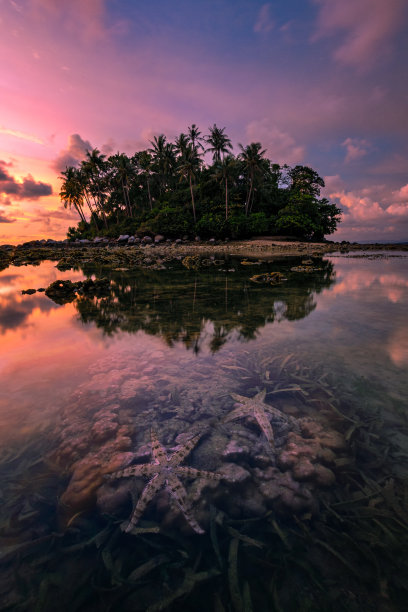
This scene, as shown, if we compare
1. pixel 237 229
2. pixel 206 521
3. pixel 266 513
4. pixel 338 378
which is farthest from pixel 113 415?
pixel 237 229

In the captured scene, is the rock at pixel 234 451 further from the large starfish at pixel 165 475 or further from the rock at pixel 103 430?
the rock at pixel 103 430

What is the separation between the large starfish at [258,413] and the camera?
298 cm

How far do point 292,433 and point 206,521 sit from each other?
133 centimetres

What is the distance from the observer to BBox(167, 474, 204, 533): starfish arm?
78.3 inches

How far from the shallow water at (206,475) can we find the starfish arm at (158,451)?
0.02 metres

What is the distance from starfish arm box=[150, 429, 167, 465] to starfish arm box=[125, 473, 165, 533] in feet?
0.56

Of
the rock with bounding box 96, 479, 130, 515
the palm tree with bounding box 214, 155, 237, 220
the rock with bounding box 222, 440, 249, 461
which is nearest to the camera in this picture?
the rock with bounding box 96, 479, 130, 515

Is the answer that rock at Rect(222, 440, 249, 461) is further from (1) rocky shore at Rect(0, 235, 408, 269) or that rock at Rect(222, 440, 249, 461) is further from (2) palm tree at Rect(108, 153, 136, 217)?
(2) palm tree at Rect(108, 153, 136, 217)

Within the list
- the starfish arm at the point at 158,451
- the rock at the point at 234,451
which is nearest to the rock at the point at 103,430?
the starfish arm at the point at 158,451

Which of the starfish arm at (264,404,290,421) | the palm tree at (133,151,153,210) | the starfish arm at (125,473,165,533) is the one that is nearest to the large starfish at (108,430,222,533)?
the starfish arm at (125,473,165,533)

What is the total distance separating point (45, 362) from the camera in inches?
185

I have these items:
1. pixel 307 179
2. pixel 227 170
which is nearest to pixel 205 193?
pixel 227 170

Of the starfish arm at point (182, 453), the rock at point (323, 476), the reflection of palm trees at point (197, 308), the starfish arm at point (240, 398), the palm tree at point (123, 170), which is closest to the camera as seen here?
the rock at point (323, 476)

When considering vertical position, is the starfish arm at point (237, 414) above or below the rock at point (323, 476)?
above
